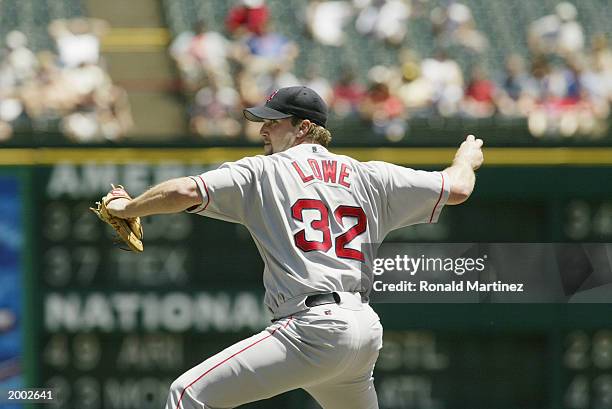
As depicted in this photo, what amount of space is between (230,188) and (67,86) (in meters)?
6.15

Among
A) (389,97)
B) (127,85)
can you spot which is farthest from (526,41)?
(127,85)

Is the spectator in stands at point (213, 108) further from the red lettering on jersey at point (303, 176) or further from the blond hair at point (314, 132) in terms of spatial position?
the red lettering on jersey at point (303, 176)

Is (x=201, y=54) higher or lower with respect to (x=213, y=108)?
higher

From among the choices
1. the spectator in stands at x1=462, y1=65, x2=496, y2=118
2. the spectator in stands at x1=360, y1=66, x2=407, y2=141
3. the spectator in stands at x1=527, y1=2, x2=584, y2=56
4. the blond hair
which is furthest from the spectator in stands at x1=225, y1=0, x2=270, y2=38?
the blond hair

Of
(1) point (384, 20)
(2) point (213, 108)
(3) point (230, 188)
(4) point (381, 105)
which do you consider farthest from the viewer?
(1) point (384, 20)

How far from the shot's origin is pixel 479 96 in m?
10.2

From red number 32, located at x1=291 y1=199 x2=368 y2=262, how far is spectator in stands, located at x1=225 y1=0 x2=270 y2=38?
7487 millimetres

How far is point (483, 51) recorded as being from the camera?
40.4 feet

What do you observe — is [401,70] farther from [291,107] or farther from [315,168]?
[315,168]

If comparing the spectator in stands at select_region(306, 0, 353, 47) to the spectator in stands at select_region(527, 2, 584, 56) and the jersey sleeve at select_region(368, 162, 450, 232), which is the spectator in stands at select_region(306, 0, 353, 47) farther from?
the jersey sleeve at select_region(368, 162, 450, 232)

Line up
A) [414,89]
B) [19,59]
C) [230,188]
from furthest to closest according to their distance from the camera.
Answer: [19,59] → [414,89] → [230,188]

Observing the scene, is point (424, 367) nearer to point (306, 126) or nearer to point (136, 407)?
point (136, 407)

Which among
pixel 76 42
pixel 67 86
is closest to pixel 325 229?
pixel 67 86

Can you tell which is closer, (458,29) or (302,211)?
(302,211)
